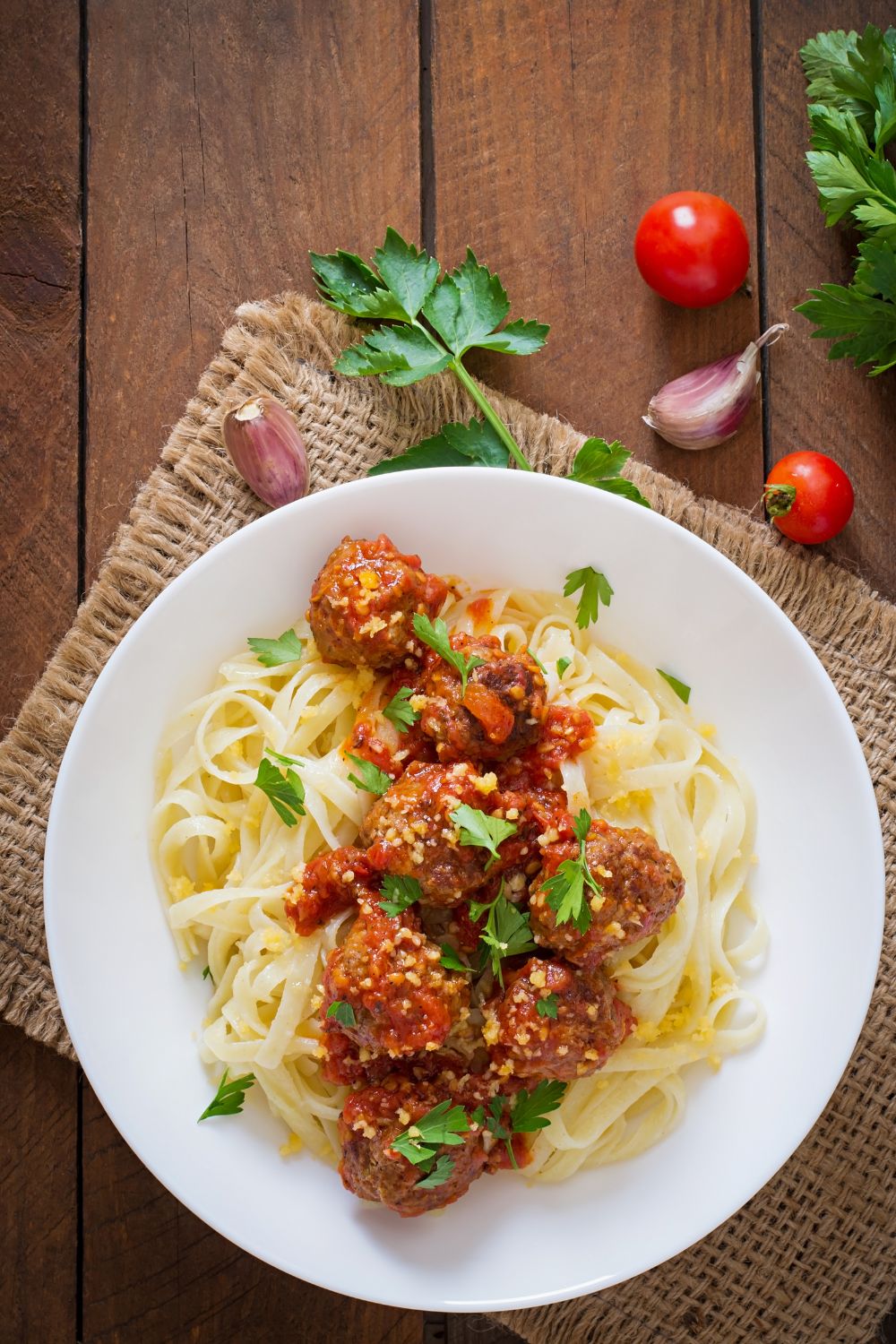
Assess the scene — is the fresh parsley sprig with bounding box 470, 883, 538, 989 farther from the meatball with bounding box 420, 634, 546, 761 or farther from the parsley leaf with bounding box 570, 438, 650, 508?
the parsley leaf with bounding box 570, 438, 650, 508

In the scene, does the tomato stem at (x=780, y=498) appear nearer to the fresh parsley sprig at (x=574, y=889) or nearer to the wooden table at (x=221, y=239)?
the wooden table at (x=221, y=239)

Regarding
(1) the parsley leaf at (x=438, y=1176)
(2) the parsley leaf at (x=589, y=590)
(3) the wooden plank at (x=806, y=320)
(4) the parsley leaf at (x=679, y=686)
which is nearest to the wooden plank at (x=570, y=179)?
(3) the wooden plank at (x=806, y=320)

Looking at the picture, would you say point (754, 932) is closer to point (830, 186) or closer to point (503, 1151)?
point (503, 1151)

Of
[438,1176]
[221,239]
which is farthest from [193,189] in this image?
[438,1176]

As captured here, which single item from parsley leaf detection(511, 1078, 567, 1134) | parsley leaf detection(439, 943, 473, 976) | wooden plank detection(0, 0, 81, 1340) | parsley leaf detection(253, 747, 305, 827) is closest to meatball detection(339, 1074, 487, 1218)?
parsley leaf detection(511, 1078, 567, 1134)

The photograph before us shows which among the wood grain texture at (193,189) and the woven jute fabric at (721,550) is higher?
the wood grain texture at (193,189)

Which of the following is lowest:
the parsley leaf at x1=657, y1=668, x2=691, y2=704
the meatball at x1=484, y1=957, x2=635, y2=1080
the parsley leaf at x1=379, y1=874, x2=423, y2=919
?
the meatball at x1=484, y1=957, x2=635, y2=1080
